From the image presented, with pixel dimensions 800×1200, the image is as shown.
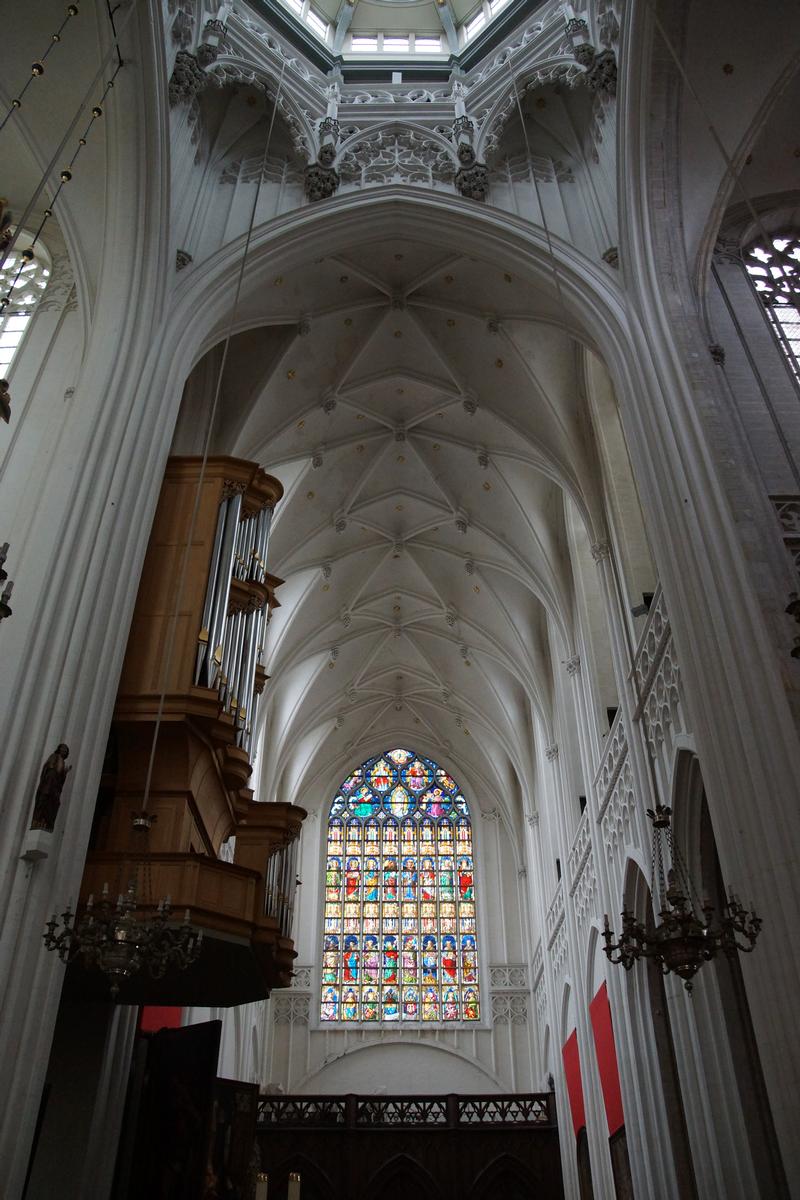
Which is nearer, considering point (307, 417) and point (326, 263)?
point (326, 263)

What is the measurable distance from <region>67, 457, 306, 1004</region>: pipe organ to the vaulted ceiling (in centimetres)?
377

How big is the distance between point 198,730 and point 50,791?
8.46ft

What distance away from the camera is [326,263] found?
14.6 meters

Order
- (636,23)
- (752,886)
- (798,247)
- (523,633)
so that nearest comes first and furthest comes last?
1. (752,886)
2. (636,23)
3. (798,247)
4. (523,633)

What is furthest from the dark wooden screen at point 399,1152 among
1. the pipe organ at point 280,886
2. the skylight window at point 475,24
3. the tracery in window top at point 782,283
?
the skylight window at point 475,24

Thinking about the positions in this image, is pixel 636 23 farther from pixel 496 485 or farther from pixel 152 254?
pixel 496 485

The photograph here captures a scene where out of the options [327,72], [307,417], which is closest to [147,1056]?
[307,417]

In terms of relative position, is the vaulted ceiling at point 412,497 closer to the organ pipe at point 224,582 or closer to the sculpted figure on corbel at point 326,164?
the sculpted figure on corbel at point 326,164

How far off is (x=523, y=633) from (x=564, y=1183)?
34.1ft

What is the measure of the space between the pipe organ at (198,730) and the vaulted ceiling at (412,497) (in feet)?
12.4

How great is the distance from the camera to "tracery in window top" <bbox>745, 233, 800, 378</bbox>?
1166cm

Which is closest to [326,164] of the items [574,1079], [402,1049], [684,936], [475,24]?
[475,24]

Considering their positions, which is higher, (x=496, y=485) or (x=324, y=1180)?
(x=496, y=485)

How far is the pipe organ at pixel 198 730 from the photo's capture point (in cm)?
938
